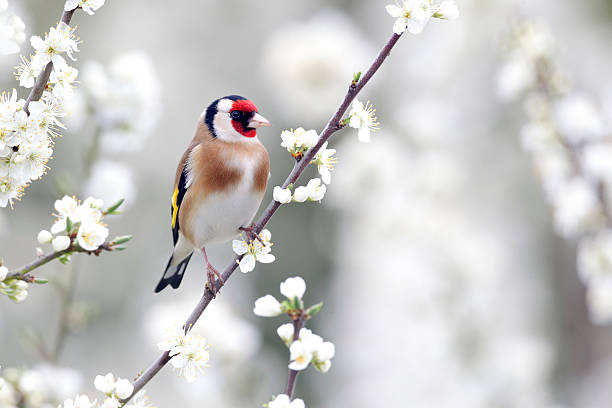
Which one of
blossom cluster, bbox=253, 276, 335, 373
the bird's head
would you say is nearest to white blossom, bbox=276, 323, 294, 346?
blossom cluster, bbox=253, 276, 335, 373

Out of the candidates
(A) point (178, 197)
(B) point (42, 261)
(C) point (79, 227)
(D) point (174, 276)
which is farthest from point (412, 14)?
(D) point (174, 276)

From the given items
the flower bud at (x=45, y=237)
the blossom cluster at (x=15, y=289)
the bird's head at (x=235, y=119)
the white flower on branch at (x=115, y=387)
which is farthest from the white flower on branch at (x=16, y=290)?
the bird's head at (x=235, y=119)

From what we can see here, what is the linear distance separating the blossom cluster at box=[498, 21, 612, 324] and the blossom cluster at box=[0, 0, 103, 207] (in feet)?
7.59

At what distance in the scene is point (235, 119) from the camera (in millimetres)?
3029

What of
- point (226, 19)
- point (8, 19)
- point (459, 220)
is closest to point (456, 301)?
point (459, 220)

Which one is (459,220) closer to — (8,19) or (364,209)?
(364,209)

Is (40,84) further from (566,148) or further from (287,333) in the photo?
(566,148)

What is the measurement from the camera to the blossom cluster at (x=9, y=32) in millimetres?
1640

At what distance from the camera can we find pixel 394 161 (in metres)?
5.34

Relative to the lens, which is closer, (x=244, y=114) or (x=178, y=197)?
(x=244, y=114)

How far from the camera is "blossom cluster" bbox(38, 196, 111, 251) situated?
1634 millimetres

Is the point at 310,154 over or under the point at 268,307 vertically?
over

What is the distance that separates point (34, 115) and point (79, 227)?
0.27 metres

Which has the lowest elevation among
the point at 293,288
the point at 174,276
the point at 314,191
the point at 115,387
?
the point at 174,276
